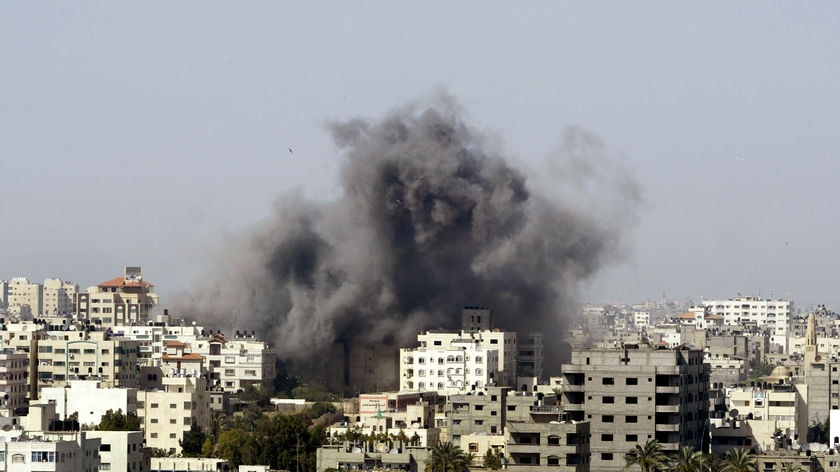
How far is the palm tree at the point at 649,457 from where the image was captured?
65.6 metres

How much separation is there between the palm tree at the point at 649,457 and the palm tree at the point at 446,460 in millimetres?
4971

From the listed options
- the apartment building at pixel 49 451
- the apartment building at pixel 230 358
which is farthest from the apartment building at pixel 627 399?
the apartment building at pixel 230 358

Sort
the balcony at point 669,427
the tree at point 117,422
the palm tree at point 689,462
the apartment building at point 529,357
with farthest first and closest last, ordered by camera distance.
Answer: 1. the apartment building at point 529,357
2. the tree at point 117,422
3. the balcony at point 669,427
4. the palm tree at point 689,462

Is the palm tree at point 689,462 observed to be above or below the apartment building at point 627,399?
below

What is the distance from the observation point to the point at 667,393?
6994 cm

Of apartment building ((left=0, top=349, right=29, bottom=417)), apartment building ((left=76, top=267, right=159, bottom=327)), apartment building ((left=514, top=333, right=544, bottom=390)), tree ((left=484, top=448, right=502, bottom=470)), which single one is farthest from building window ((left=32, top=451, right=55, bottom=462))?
apartment building ((left=76, top=267, right=159, bottom=327))

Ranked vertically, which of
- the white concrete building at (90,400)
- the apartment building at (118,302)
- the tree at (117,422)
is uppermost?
the apartment building at (118,302)

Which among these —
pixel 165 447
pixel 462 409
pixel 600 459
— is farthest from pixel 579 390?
pixel 165 447

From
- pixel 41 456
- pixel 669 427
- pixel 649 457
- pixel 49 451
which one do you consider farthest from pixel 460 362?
pixel 41 456

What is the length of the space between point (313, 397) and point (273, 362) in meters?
6.02

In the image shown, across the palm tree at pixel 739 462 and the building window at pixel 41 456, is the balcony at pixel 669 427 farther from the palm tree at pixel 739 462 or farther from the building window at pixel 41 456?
the building window at pixel 41 456

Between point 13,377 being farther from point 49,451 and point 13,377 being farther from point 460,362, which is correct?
point 49,451

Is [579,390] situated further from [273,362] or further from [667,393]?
[273,362]

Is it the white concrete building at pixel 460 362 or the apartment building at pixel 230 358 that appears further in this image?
the apartment building at pixel 230 358
